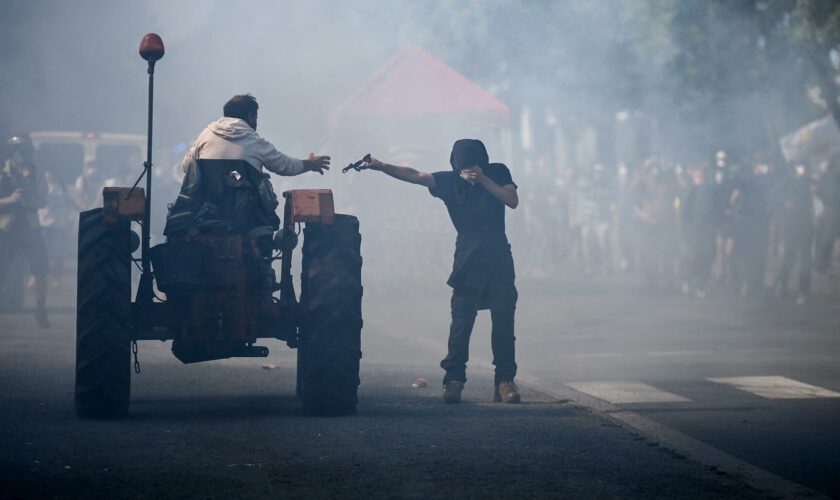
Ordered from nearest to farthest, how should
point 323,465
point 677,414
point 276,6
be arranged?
point 323,465, point 677,414, point 276,6

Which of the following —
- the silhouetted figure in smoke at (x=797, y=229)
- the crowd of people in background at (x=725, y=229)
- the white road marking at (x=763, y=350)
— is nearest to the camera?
the white road marking at (x=763, y=350)

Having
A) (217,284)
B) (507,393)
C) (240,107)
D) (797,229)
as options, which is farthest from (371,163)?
(797,229)

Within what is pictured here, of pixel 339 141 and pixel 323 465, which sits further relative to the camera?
pixel 339 141

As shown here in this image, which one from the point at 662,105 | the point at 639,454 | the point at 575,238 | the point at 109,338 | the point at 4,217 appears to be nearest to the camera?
the point at 639,454

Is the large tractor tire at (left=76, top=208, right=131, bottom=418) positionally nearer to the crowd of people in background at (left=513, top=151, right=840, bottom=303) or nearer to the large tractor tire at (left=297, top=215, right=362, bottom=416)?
the large tractor tire at (left=297, top=215, right=362, bottom=416)

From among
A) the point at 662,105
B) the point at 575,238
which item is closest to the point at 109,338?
the point at 575,238

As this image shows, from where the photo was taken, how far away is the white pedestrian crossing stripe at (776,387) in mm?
Answer: 10289

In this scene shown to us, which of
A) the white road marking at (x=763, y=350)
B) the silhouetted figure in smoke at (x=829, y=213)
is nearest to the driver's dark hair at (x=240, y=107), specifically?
the white road marking at (x=763, y=350)

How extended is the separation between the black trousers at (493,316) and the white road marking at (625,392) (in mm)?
852

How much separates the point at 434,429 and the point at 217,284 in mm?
1445

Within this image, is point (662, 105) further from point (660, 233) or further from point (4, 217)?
point (4, 217)

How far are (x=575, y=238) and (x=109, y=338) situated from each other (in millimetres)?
19732

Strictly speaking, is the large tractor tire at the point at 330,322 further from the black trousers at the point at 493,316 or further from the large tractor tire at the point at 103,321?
the black trousers at the point at 493,316

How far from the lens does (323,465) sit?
6.72 m
